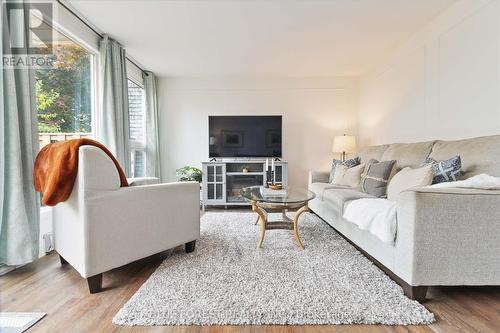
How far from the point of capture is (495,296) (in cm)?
152

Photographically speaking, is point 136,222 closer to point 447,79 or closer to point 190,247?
point 190,247

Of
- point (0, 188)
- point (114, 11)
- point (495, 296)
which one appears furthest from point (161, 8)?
point (495, 296)

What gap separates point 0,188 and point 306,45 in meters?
3.35

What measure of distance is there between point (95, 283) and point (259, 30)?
2.81 metres

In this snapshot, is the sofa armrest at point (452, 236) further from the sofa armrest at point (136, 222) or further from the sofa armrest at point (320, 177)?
the sofa armrest at point (320, 177)

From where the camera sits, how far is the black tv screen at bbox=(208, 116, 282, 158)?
441 centimetres

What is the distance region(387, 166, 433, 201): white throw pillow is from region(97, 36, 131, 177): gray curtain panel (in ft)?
9.76

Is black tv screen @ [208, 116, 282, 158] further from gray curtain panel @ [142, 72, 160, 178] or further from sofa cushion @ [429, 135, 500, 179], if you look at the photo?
sofa cushion @ [429, 135, 500, 179]

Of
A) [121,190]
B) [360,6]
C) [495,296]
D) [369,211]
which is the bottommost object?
[495,296]

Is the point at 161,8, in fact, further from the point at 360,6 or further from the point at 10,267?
the point at 10,267

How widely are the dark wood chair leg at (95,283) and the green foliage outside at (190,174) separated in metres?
2.60

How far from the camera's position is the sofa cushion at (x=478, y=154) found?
1713mm

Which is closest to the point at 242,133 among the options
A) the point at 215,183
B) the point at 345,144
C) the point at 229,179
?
the point at 229,179

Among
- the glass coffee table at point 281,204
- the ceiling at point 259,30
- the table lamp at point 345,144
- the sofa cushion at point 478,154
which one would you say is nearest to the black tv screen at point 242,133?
the ceiling at point 259,30
